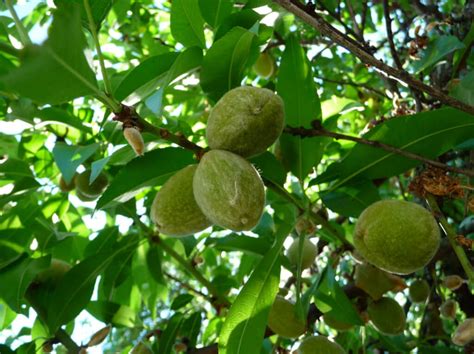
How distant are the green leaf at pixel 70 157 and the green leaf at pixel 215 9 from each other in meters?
0.57

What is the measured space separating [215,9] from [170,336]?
1.27 metres

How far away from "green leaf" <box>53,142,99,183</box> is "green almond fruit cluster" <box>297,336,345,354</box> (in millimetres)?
944

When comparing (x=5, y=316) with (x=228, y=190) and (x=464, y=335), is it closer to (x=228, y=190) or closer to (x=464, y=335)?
(x=228, y=190)

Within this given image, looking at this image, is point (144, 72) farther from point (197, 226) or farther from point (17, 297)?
point (17, 297)

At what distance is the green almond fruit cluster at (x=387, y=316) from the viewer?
211 centimetres

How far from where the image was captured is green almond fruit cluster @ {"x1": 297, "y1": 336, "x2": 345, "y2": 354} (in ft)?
6.18

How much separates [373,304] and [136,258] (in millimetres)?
1170

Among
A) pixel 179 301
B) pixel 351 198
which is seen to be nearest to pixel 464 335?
pixel 351 198

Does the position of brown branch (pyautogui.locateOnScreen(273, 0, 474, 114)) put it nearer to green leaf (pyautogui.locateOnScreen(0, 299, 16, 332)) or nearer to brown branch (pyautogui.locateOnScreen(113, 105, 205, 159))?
brown branch (pyautogui.locateOnScreen(113, 105, 205, 159))

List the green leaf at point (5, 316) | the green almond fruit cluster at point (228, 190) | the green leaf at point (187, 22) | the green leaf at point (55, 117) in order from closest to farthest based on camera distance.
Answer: the green almond fruit cluster at point (228, 190) < the green leaf at point (187, 22) < the green leaf at point (55, 117) < the green leaf at point (5, 316)

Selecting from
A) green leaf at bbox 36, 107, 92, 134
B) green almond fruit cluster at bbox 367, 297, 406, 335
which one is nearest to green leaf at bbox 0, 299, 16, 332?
green leaf at bbox 36, 107, 92, 134

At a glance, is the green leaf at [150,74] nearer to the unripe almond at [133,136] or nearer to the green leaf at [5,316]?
the unripe almond at [133,136]

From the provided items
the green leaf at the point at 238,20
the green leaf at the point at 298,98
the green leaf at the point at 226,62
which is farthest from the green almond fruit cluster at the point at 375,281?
the green leaf at the point at 238,20

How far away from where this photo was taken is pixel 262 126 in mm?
→ 1481
